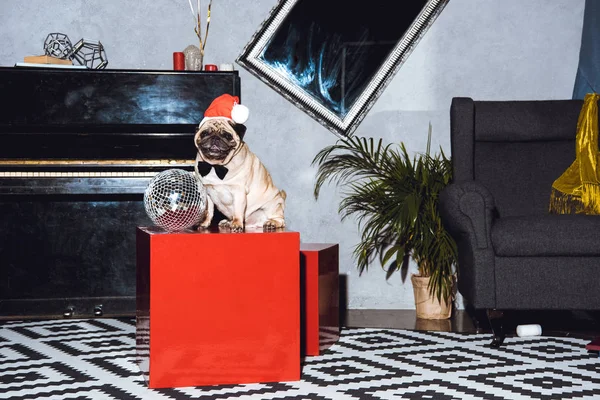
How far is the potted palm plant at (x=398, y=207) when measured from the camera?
3746 millimetres

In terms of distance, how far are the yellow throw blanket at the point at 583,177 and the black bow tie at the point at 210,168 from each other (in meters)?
1.77

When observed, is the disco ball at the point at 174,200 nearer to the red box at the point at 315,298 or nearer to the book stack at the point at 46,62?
the red box at the point at 315,298

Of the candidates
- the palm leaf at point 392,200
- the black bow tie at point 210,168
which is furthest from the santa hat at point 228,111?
the palm leaf at point 392,200

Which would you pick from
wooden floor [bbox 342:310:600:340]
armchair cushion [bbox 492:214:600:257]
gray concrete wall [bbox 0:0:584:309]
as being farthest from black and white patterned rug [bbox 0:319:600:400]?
gray concrete wall [bbox 0:0:584:309]

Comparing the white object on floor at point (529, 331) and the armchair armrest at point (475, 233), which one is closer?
the armchair armrest at point (475, 233)

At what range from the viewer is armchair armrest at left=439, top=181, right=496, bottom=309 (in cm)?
309

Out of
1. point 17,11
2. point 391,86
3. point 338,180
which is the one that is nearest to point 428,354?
point 338,180

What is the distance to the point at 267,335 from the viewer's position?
2430 millimetres

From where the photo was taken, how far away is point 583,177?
3.60m

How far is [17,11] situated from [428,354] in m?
2.83

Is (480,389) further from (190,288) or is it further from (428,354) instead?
(190,288)

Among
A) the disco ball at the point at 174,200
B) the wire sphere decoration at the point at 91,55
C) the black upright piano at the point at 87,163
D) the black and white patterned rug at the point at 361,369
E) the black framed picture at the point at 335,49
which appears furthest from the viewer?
the black framed picture at the point at 335,49

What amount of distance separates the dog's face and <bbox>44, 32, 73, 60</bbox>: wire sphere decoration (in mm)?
1834

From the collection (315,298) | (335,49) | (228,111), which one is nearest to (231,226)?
(228,111)
